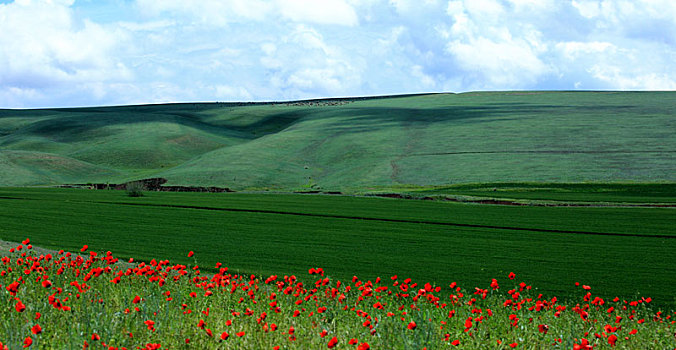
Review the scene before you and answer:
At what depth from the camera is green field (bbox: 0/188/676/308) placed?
61.8 ft

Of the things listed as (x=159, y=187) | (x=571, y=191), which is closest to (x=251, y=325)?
(x=571, y=191)

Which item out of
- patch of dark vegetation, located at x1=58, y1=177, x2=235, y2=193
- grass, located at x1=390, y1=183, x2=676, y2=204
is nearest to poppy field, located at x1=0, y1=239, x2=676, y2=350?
grass, located at x1=390, y1=183, x2=676, y2=204

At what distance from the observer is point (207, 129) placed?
139 meters

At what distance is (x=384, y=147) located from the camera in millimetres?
86438

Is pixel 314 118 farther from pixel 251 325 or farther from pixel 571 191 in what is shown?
pixel 251 325

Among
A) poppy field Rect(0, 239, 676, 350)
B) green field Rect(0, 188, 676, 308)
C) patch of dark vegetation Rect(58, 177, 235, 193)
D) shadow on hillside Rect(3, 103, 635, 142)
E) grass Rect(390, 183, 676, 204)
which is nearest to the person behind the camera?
poppy field Rect(0, 239, 676, 350)

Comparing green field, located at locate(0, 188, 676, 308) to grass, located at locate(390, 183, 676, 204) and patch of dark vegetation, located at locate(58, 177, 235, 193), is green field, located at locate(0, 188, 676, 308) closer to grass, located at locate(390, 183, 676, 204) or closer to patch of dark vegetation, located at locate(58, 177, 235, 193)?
grass, located at locate(390, 183, 676, 204)

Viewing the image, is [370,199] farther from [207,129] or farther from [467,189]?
[207,129]

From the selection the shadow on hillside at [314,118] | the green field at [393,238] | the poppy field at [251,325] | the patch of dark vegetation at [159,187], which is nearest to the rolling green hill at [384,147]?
the shadow on hillside at [314,118]

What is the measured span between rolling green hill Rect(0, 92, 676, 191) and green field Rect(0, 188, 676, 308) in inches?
996

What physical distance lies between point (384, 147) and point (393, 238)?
61142 millimetres

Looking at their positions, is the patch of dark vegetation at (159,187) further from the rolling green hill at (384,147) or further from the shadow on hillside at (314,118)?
the shadow on hillside at (314,118)

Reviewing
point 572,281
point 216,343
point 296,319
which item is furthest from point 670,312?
point 216,343

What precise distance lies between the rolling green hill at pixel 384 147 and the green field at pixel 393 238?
83.0 ft
